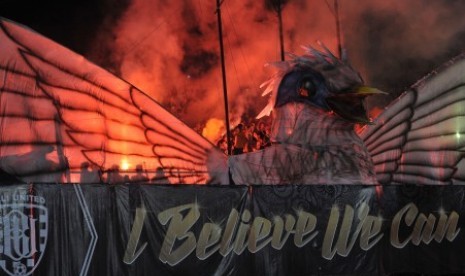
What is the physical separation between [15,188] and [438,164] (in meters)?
7.34

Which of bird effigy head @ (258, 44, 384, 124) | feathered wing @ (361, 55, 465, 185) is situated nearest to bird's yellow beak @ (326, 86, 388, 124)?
bird effigy head @ (258, 44, 384, 124)

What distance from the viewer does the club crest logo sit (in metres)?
6.22

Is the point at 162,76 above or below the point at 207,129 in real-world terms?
above

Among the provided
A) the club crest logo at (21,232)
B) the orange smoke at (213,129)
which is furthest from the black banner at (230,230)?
the orange smoke at (213,129)

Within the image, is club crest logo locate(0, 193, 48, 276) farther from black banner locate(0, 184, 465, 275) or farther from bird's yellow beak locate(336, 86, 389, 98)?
bird's yellow beak locate(336, 86, 389, 98)

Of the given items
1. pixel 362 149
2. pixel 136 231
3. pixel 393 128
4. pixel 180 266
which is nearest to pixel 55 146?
pixel 136 231

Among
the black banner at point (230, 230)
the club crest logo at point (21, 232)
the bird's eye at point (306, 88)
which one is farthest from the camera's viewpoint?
the bird's eye at point (306, 88)

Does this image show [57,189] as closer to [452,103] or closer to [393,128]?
[393,128]

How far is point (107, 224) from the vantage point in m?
6.82

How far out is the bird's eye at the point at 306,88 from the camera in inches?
374

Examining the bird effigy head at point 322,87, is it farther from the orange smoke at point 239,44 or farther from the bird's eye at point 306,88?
the orange smoke at point 239,44

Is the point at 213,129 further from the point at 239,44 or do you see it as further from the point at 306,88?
the point at 306,88

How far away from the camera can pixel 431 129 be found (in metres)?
10.7

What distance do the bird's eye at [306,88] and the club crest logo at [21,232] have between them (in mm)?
4604
